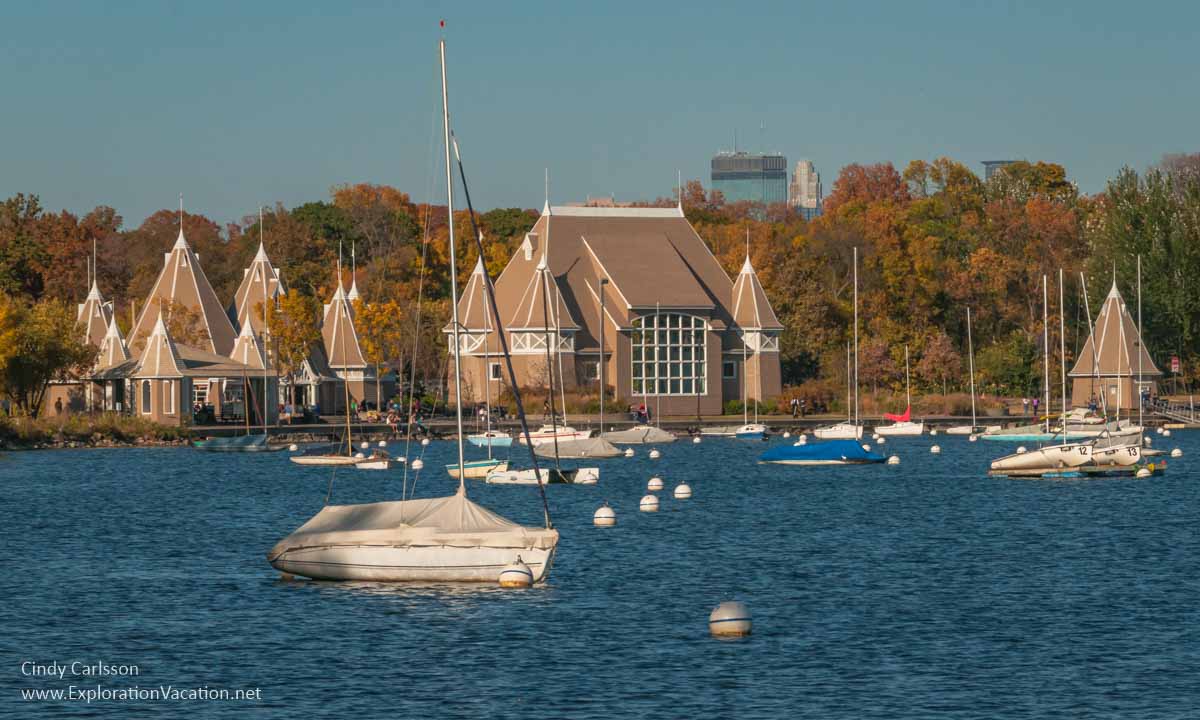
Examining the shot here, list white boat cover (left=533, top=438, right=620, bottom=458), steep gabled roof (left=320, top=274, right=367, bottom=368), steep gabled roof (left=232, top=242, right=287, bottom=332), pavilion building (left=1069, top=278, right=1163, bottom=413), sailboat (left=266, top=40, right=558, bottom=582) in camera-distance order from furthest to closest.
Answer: steep gabled roof (left=232, top=242, right=287, bottom=332), steep gabled roof (left=320, top=274, right=367, bottom=368), pavilion building (left=1069, top=278, right=1163, bottom=413), white boat cover (left=533, top=438, right=620, bottom=458), sailboat (left=266, top=40, right=558, bottom=582)

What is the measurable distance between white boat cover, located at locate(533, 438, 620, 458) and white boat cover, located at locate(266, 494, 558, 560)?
138 ft

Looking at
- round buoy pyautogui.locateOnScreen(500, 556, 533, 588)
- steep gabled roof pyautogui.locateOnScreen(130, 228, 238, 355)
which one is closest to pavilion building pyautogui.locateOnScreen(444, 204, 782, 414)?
steep gabled roof pyautogui.locateOnScreen(130, 228, 238, 355)

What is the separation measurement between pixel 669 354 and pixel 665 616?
79.9m

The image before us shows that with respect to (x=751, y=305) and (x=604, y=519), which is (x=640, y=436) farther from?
(x=604, y=519)

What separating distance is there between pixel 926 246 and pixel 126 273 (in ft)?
216

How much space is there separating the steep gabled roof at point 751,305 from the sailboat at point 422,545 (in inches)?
3160

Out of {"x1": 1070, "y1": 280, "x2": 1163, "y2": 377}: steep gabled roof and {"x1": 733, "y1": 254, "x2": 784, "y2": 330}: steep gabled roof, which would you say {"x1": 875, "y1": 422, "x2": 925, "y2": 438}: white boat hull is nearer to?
{"x1": 1070, "y1": 280, "x2": 1163, "y2": 377}: steep gabled roof

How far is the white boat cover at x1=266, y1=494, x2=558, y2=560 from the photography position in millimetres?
34875

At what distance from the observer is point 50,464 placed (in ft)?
252

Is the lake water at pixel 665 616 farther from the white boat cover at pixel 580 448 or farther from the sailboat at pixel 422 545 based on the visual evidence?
the white boat cover at pixel 580 448

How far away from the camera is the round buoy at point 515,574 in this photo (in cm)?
3491

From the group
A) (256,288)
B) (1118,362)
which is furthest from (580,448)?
(1118,362)

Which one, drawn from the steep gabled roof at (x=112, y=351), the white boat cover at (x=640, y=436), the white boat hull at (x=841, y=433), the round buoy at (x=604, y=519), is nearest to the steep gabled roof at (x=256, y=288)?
the steep gabled roof at (x=112, y=351)

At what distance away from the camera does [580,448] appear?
80.1 meters
